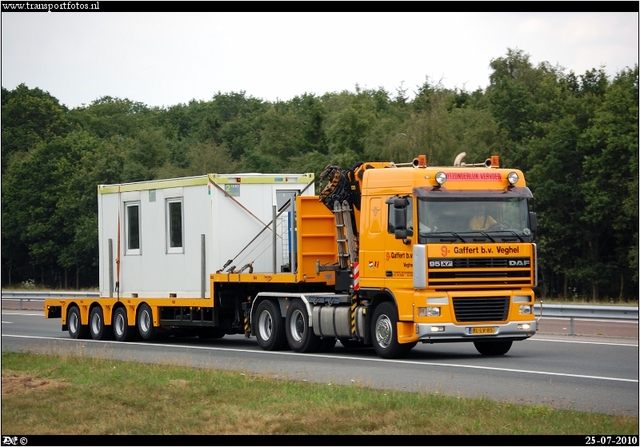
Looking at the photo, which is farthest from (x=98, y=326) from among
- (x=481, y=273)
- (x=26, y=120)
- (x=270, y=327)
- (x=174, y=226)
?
(x=26, y=120)

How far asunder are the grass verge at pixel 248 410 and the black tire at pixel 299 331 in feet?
17.7

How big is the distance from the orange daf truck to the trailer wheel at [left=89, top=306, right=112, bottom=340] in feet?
0.13

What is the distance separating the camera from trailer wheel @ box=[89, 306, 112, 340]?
27.8 metres

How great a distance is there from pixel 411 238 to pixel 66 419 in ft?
27.0

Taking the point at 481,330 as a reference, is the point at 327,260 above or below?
above

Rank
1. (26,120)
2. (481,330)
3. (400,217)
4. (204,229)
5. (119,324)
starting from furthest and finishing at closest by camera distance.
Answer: (26,120)
(119,324)
(204,229)
(481,330)
(400,217)

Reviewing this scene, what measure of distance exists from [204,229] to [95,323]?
5317mm

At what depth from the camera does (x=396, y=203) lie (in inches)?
759

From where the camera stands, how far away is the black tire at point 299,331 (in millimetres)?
21859

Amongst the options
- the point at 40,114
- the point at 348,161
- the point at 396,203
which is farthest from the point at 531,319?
the point at 40,114

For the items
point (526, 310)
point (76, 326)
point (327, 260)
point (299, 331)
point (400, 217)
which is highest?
point (400, 217)

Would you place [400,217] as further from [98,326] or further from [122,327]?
[98,326]

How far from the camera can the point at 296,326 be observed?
22297 millimetres

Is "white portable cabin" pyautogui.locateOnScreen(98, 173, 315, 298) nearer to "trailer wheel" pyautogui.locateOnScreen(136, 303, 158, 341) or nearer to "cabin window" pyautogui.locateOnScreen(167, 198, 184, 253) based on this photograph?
"cabin window" pyautogui.locateOnScreen(167, 198, 184, 253)
